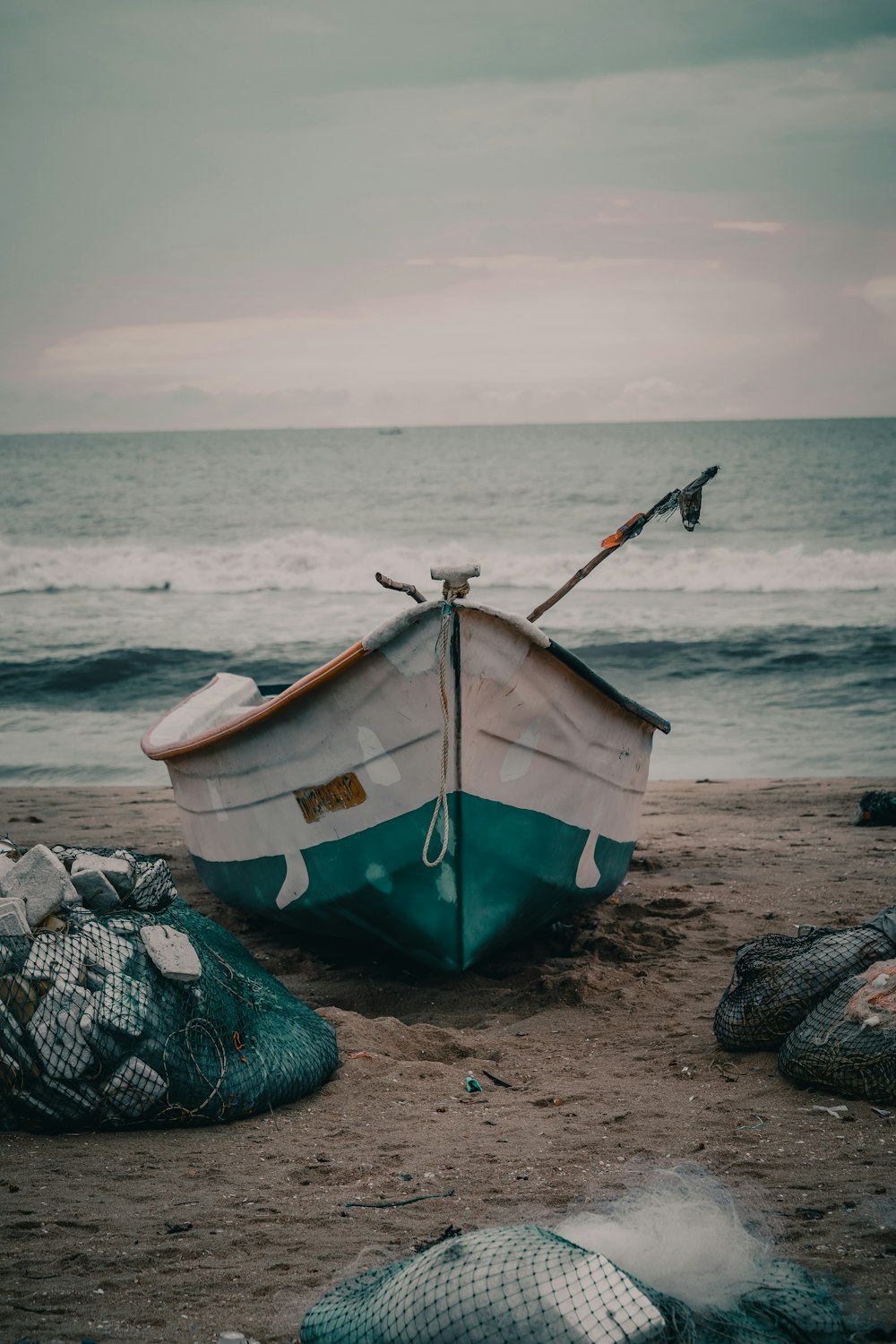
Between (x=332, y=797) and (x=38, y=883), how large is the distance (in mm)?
1458

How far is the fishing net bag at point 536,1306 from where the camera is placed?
7.14ft

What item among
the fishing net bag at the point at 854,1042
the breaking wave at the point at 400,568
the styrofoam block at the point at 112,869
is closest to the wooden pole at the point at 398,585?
the styrofoam block at the point at 112,869

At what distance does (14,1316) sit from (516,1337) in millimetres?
1184

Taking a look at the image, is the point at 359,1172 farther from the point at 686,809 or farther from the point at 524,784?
the point at 686,809

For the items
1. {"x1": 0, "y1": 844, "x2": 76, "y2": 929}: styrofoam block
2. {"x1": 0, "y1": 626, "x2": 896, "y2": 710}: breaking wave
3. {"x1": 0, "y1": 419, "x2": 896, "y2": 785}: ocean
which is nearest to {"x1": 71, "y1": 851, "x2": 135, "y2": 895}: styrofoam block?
{"x1": 0, "y1": 844, "x2": 76, "y2": 929}: styrofoam block

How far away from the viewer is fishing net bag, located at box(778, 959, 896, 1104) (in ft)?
11.8

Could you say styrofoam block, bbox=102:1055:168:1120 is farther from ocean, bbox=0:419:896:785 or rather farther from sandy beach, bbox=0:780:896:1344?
ocean, bbox=0:419:896:785

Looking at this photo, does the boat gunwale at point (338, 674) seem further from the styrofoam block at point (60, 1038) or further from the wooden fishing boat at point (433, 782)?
the styrofoam block at point (60, 1038)

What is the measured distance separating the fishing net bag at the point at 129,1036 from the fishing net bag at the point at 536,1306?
123cm

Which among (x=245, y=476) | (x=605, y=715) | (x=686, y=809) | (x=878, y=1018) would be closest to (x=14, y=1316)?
(x=878, y=1018)

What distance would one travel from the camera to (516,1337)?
2.16m

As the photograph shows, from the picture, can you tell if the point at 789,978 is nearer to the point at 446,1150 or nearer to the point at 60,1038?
the point at 446,1150

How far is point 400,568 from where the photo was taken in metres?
27.2

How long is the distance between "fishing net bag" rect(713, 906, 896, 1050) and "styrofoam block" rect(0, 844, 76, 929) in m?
2.37
